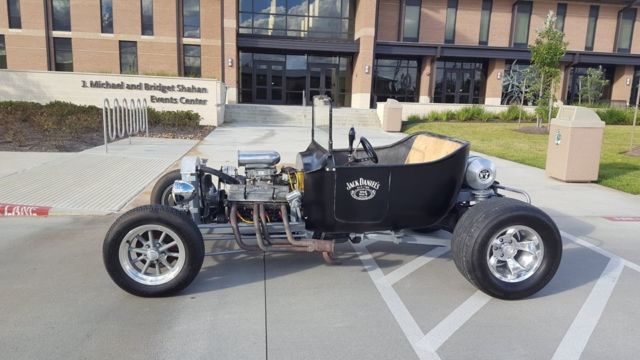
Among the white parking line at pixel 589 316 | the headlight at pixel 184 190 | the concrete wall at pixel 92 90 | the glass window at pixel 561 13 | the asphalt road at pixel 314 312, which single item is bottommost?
the asphalt road at pixel 314 312

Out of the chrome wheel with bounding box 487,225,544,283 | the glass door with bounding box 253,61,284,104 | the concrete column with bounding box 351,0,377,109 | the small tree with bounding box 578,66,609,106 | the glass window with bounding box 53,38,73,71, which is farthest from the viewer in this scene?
the glass door with bounding box 253,61,284,104

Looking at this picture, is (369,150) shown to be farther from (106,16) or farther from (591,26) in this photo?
(591,26)

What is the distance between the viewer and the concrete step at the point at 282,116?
24.2 m

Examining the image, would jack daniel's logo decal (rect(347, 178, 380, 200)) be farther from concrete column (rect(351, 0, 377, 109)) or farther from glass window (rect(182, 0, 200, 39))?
glass window (rect(182, 0, 200, 39))

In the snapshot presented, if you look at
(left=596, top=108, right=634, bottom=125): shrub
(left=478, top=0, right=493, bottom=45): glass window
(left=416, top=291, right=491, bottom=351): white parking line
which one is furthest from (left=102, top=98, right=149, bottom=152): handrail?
(left=478, top=0, right=493, bottom=45): glass window

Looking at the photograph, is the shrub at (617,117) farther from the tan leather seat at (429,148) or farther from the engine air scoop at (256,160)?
the engine air scoop at (256,160)

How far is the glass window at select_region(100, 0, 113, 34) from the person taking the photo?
101ft

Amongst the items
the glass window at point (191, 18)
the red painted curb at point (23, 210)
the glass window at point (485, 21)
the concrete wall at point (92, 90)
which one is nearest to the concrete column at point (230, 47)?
the glass window at point (191, 18)

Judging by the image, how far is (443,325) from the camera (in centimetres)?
348

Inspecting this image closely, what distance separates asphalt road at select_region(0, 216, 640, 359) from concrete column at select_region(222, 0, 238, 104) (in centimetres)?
2538

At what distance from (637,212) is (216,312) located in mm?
6552

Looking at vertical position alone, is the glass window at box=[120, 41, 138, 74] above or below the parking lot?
above

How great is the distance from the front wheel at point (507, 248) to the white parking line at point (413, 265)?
2.08 ft

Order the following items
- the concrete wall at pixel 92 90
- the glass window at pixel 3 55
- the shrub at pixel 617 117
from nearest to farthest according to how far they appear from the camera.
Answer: the concrete wall at pixel 92 90, the shrub at pixel 617 117, the glass window at pixel 3 55
